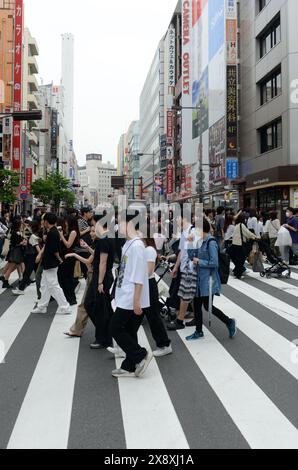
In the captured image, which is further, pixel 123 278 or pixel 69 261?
pixel 69 261

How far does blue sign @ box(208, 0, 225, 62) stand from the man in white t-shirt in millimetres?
32302

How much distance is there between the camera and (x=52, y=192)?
48.2 meters

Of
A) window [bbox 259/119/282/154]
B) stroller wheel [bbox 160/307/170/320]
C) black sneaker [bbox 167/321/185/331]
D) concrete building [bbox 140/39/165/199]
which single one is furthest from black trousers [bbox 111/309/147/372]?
concrete building [bbox 140/39/165/199]

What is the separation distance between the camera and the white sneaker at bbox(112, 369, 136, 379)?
472 centimetres

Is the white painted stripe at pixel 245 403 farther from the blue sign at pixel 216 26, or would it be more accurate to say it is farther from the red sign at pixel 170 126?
the red sign at pixel 170 126

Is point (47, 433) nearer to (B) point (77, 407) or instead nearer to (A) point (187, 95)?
(B) point (77, 407)

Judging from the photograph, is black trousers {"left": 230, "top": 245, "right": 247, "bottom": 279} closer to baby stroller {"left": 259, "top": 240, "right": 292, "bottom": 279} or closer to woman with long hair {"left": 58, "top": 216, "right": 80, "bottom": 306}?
baby stroller {"left": 259, "top": 240, "right": 292, "bottom": 279}

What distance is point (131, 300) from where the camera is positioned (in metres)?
4.47

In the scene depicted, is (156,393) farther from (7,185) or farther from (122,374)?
(7,185)

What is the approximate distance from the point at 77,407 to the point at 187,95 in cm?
4684

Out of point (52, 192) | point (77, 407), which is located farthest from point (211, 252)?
point (52, 192)

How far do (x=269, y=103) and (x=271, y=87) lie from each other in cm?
141

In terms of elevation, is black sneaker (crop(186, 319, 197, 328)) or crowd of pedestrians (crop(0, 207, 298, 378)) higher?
crowd of pedestrians (crop(0, 207, 298, 378))

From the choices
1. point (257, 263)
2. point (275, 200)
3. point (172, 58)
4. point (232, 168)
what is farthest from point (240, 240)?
point (172, 58)
